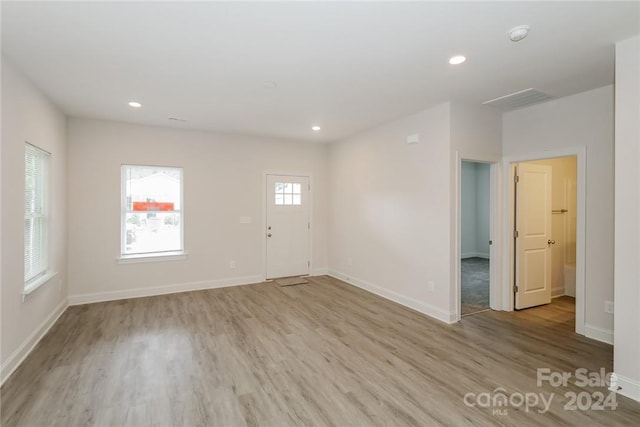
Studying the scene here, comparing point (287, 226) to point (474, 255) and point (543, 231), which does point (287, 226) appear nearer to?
point (543, 231)

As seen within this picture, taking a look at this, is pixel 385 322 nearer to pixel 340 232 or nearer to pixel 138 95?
pixel 340 232

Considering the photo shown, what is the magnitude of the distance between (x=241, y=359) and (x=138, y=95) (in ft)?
10.4

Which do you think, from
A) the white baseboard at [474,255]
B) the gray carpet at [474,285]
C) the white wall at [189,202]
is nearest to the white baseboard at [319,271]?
the white wall at [189,202]

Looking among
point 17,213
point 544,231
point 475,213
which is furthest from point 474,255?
point 17,213

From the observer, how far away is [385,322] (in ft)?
12.6

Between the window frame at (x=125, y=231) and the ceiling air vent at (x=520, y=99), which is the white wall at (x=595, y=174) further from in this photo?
the window frame at (x=125, y=231)

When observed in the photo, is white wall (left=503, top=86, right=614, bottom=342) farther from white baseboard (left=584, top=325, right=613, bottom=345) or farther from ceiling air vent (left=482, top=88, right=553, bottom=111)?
ceiling air vent (left=482, top=88, right=553, bottom=111)

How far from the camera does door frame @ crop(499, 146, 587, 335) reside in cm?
348

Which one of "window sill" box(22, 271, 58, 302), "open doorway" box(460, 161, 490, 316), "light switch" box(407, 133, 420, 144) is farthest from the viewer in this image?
"open doorway" box(460, 161, 490, 316)

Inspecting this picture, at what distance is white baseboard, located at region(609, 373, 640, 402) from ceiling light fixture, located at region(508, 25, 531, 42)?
9.07 ft

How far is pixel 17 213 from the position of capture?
282 centimetres

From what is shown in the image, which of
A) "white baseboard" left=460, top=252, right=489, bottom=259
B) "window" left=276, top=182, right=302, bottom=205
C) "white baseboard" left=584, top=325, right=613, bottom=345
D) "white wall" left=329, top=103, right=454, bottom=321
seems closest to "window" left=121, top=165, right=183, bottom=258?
"window" left=276, top=182, right=302, bottom=205

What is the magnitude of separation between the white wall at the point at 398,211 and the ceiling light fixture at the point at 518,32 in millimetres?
1483

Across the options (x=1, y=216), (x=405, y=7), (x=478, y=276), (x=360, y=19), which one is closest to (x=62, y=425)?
(x=1, y=216)
